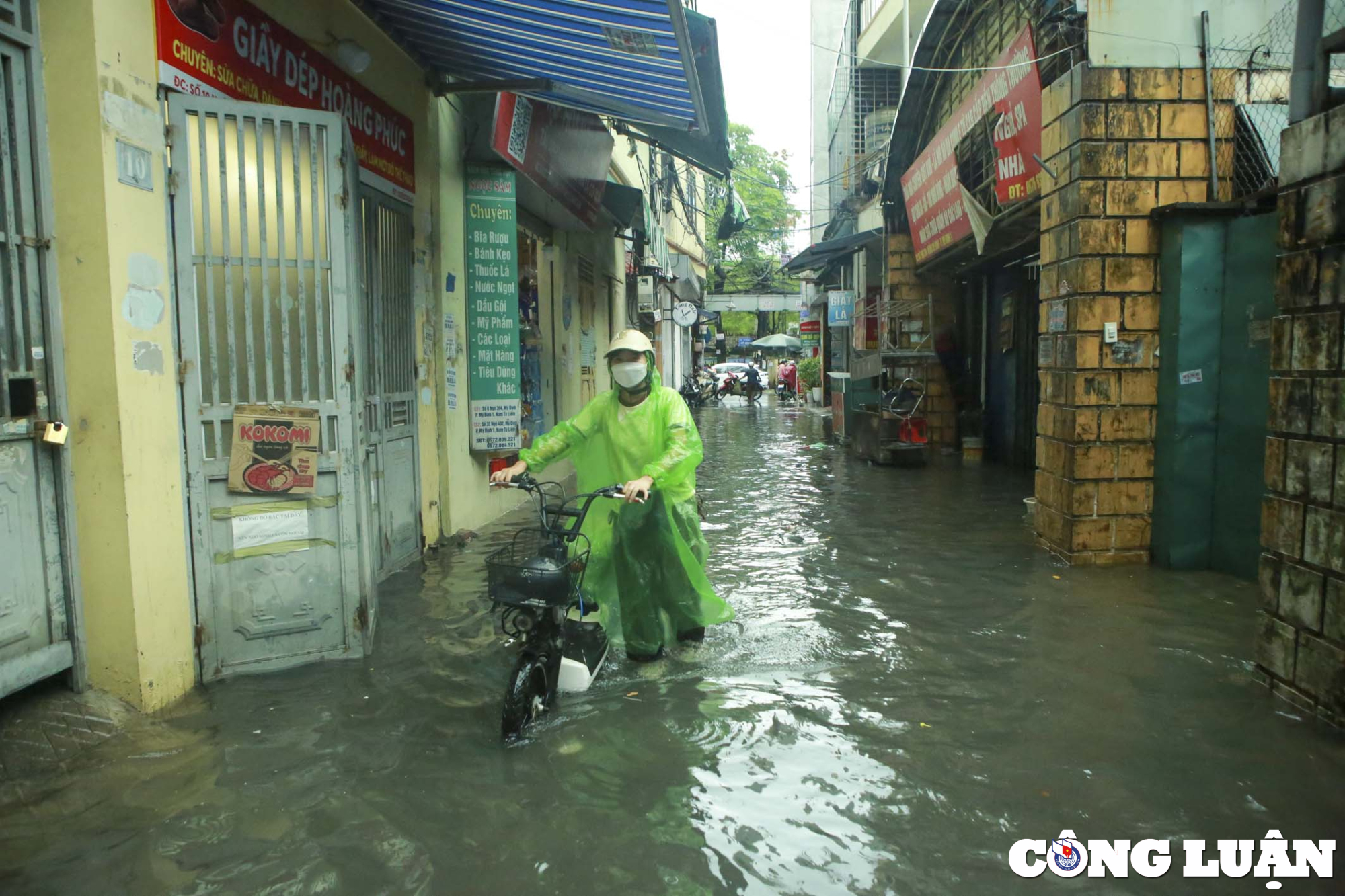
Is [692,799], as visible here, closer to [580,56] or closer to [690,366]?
[580,56]

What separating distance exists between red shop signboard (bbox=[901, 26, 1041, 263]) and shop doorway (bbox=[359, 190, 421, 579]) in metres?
4.91

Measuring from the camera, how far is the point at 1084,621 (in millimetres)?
4961

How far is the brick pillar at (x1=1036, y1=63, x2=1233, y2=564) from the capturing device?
5.88m

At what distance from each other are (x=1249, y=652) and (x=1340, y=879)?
82.5 inches

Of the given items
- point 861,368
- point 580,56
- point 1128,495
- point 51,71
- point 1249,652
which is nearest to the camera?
point 51,71

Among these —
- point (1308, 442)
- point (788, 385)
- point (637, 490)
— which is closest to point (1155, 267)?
point (1308, 442)

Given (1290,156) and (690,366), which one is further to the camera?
(690,366)

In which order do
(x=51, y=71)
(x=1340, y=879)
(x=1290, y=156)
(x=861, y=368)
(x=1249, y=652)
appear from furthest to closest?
(x=861, y=368), (x=1249, y=652), (x=1290, y=156), (x=51, y=71), (x=1340, y=879)

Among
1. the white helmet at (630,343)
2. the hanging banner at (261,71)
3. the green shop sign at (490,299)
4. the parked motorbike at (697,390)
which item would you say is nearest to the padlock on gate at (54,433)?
the hanging banner at (261,71)

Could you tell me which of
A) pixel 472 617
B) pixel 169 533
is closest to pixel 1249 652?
pixel 472 617

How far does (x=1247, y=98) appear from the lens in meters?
5.92

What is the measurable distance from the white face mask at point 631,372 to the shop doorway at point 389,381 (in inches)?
78.7

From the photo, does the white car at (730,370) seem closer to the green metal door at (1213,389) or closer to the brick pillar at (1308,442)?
the green metal door at (1213,389)

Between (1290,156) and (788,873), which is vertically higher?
(1290,156)
